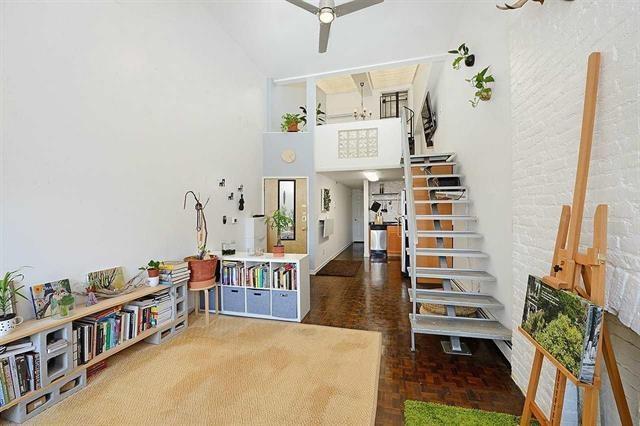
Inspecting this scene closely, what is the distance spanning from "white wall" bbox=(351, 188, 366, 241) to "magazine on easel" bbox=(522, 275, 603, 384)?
9340 millimetres

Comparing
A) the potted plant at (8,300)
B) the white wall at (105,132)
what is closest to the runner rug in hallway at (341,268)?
the white wall at (105,132)

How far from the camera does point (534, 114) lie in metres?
1.88

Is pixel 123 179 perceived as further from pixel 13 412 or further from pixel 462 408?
pixel 462 408

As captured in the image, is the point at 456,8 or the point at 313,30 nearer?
the point at 456,8

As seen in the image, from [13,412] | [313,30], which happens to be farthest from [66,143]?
[313,30]

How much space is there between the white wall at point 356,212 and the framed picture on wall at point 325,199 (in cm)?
399

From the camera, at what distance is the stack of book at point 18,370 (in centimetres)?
165

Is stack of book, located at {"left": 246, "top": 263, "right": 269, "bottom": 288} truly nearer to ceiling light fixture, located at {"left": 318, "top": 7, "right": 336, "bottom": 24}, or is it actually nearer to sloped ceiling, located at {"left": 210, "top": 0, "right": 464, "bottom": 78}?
ceiling light fixture, located at {"left": 318, "top": 7, "right": 336, "bottom": 24}

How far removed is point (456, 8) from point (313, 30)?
2147 millimetres

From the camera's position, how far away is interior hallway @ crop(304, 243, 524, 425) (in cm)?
196

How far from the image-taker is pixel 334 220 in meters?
7.53

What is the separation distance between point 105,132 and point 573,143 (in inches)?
141

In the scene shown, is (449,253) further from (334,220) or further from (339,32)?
(334,220)

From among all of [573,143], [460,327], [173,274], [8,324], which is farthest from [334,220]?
[8,324]
